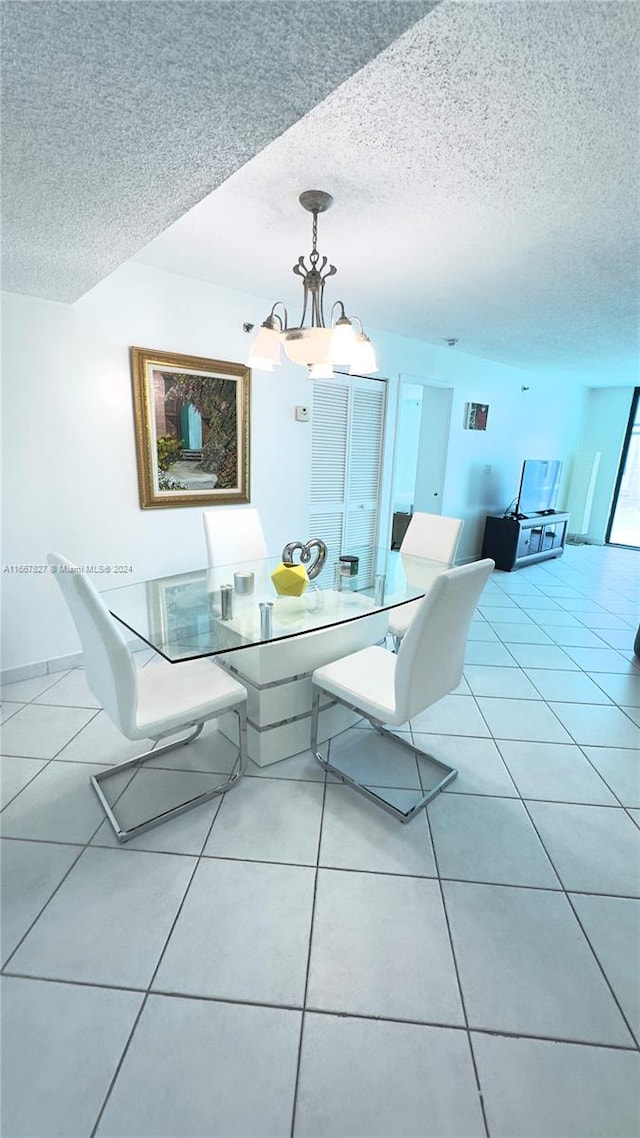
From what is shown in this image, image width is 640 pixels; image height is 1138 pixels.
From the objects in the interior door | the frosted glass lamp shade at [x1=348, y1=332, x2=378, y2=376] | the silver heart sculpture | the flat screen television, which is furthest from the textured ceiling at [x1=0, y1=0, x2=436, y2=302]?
the flat screen television

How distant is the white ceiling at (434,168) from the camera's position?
101 centimetres

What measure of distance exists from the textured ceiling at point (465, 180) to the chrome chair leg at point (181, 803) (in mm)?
2008

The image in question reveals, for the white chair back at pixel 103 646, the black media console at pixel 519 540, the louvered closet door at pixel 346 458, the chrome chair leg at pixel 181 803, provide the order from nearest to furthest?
the white chair back at pixel 103 646, the chrome chair leg at pixel 181 803, the louvered closet door at pixel 346 458, the black media console at pixel 519 540

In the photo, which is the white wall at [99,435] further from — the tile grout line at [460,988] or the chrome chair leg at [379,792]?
the tile grout line at [460,988]

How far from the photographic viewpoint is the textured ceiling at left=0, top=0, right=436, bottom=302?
73 cm

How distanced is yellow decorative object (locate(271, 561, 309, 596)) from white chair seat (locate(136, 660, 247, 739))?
456mm

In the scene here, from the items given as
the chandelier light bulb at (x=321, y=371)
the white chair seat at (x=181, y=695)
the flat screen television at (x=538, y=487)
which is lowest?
the white chair seat at (x=181, y=695)

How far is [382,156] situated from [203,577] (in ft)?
Answer: 6.08

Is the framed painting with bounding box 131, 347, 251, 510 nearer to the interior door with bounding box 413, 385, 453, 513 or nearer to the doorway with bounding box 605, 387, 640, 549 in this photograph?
the interior door with bounding box 413, 385, 453, 513

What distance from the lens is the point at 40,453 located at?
2391mm

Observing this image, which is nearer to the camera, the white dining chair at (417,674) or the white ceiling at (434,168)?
the white ceiling at (434,168)

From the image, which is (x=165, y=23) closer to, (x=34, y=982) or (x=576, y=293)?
(x=34, y=982)

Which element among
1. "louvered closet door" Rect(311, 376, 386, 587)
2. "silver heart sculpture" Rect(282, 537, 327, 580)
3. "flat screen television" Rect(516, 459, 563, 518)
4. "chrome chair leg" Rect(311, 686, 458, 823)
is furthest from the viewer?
"flat screen television" Rect(516, 459, 563, 518)

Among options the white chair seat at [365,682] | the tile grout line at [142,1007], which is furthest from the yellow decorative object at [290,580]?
the tile grout line at [142,1007]
